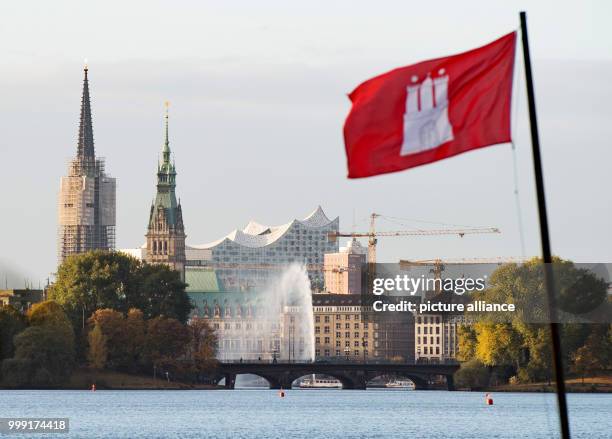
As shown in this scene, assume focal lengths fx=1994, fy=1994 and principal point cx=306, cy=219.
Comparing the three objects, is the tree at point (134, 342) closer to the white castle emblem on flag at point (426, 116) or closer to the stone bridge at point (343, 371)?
the stone bridge at point (343, 371)

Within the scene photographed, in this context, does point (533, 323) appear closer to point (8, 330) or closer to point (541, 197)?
point (8, 330)

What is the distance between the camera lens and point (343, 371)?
560 feet

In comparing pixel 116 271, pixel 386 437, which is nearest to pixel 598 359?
pixel 116 271

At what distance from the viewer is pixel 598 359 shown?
14612cm

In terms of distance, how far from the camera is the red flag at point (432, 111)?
21422 mm

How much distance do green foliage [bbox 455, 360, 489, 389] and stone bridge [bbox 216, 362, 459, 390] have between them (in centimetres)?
656

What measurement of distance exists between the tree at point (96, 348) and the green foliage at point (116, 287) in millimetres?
10564

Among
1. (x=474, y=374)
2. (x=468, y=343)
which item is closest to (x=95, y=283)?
(x=468, y=343)

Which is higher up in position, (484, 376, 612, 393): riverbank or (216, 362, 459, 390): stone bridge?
(216, 362, 459, 390): stone bridge

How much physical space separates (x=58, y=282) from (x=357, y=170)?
149 metres

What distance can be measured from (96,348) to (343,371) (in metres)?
27.2

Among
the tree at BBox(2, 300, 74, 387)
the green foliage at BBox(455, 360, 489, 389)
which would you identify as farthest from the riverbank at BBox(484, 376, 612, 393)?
the tree at BBox(2, 300, 74, 387)

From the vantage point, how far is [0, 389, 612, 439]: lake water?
278ft

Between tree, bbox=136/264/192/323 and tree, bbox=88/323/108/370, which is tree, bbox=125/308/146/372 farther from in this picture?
tree, bbox=136/264/192/323
